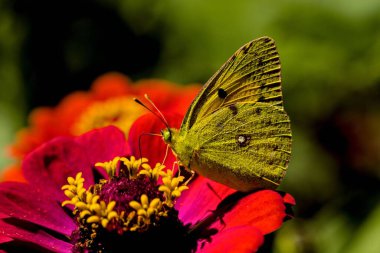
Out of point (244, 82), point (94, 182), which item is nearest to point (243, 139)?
point (244, 82)

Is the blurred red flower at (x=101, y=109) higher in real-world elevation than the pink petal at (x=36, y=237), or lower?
higher

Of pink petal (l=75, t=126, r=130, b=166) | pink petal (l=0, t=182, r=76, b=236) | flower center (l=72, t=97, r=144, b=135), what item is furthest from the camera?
flower center (l=72, t=97, r=144, b=135)

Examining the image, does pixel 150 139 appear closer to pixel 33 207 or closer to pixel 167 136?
pixel 167 136

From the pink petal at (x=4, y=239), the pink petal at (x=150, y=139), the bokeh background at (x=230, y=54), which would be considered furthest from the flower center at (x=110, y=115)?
the pink petal at (x=4, y=239)

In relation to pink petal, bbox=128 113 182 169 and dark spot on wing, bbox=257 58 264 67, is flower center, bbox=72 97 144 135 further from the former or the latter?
dark spot on wing, bbox=257 58 264 67

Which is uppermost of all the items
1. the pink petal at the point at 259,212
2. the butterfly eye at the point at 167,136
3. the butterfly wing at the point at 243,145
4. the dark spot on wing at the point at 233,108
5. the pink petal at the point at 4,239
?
the pink petal at the point at 4,239

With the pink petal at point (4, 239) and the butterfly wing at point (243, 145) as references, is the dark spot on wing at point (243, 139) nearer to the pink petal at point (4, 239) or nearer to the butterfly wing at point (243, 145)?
the butterfly wing at point (243, 145)

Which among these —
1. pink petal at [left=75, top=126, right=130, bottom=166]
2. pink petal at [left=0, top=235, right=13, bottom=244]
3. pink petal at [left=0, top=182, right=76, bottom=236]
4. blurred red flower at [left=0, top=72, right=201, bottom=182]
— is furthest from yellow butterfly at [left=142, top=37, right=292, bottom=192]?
blurred red flower at [left=0, top=72, right=201, bottom=182]
